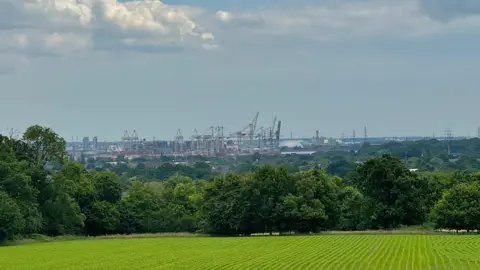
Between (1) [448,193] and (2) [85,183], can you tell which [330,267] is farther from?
(2) [85,183]

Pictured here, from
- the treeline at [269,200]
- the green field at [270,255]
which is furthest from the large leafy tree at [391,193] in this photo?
the green field at [270,255]

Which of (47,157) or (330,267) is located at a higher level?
(47,157)

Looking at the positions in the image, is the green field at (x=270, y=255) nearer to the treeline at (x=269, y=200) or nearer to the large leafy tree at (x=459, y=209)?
the large leafy tree at (x=459, y=209)

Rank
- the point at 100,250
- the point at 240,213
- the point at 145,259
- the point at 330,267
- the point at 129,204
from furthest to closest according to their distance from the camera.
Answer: the point at 129,204 → the point at 240,213 → the point at 100,250 → the point at 145,259 → the point at 330,267

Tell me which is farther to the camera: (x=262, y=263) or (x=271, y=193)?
(x=271, y=193)

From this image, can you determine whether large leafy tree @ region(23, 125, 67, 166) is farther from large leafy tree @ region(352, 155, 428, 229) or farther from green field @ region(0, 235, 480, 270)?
large leafy tree @ region(352, 155, 428, 229)

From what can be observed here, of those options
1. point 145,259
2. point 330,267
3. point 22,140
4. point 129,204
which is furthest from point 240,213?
point 330,267

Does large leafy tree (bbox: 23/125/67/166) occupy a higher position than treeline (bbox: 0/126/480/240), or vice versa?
large leafy tree (bbox: 23/125/67/166)


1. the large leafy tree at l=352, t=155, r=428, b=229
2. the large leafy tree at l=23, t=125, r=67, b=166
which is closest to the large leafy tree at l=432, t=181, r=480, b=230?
the large leafy tree at l=352, t=155, r=428, b=229
